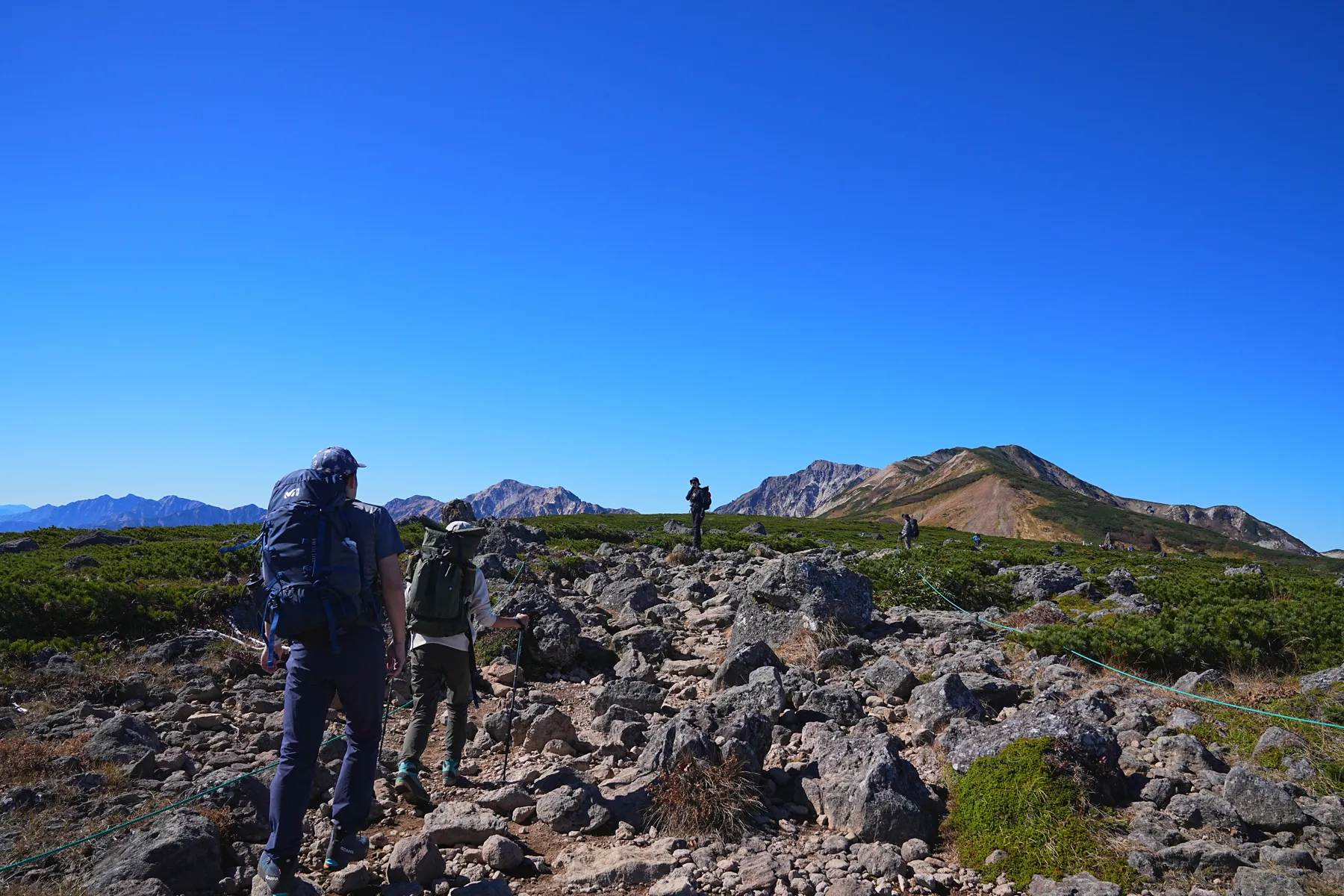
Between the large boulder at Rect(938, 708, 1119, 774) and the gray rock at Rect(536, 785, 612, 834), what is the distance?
10.3 feet

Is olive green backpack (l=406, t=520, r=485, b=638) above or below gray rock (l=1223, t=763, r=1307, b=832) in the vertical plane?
above

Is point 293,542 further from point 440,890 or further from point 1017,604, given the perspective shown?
point 1017,604

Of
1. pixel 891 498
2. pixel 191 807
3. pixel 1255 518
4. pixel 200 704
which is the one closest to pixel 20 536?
pixel 200 704

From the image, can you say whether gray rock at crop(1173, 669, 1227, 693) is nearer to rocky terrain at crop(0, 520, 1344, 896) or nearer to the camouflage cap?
rocky terrain at crop(0, 520, 1344, 896)

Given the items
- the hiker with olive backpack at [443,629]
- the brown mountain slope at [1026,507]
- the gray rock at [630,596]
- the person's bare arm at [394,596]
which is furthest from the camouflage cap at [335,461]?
the brown mountain slope at [1026,507]

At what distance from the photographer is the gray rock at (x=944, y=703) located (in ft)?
27.0

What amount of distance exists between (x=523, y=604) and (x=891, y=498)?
152336mm

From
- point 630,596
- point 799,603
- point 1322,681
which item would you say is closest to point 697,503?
point 630,596

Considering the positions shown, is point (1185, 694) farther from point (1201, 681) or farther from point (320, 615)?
point (320, 615)

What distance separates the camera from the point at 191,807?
5664 mm

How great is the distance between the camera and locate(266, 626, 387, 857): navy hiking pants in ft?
15.7

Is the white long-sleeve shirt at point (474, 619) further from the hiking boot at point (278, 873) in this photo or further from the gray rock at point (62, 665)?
the gray rock at point (62, 665)

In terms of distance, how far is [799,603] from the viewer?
13.2m

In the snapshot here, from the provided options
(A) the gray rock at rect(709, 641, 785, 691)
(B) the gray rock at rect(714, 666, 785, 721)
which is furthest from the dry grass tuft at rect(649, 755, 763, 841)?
(A) the gray rock at rect(709, 641, 785, 691)
